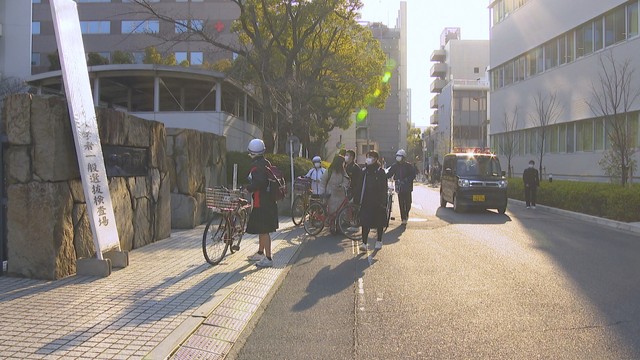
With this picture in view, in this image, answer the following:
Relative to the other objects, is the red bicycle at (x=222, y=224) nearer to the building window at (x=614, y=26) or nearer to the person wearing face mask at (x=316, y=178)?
the person wearing face mask at (x=316, y=178)

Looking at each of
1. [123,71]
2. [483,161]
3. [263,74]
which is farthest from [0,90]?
[483,161]

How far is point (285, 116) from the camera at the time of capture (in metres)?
25.9

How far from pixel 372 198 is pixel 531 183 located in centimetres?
1270

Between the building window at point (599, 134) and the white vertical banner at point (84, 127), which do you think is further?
the building window at point (599, 134)

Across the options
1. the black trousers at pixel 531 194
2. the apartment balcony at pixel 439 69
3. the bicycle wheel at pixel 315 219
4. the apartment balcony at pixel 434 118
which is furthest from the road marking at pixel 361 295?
the apartment balcony at pixel 434 118

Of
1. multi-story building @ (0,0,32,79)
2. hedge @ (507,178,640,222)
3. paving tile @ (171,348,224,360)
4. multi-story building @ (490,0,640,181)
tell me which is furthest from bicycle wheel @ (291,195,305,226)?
multi-story building @ (0,0,32,79)

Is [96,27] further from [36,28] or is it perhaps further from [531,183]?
[531,183]

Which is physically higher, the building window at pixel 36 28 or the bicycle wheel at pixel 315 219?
the building window at pixel 36 28

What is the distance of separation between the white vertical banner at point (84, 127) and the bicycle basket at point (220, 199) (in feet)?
4.68

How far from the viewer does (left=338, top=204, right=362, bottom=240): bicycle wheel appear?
473 inches

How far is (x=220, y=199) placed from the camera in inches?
325

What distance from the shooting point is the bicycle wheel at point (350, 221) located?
1202 centimetres

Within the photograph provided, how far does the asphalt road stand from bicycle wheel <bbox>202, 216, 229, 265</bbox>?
118 centimetres

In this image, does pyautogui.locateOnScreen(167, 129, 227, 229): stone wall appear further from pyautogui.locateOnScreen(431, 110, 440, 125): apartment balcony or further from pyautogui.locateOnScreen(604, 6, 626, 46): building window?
pyautogui.locateOnScreen(431, 110, 440, 125): apartment balcony
